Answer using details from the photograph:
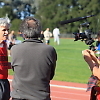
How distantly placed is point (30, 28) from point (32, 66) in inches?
16.9

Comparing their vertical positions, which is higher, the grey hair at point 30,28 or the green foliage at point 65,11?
the green foliage at point 65,11

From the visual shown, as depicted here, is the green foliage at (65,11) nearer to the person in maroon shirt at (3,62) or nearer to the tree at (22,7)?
the tree at (22,7)

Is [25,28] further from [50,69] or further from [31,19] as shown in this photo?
[50,69]

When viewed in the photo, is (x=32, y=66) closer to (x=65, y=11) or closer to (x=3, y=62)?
(x=3, y=62)

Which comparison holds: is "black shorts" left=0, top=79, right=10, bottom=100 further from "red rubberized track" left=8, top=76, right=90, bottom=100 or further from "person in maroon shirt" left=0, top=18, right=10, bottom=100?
"red rubberized track" left=8, top=76, right=90, bottom=100

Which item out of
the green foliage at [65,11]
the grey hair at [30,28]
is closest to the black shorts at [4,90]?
the grey hair at [30,28]

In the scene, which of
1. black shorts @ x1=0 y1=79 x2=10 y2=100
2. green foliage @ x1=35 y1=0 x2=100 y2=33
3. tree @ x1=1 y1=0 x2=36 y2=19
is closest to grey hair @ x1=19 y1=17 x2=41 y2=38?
black shorts @ x1=0 y1=79 x2=10 y2=100

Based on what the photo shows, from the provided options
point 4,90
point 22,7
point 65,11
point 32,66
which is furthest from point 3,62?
point 22,7

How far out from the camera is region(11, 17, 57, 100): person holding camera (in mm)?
3354

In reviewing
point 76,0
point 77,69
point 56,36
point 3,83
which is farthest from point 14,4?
point 3,83

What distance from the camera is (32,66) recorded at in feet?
11.0

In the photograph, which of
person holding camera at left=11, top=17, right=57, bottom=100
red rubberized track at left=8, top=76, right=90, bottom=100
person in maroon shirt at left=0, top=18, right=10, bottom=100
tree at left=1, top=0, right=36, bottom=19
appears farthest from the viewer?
tree at left=1, top=0, right=36, bottom=19

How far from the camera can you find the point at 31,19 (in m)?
3.51

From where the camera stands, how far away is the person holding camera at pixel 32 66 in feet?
11.0
